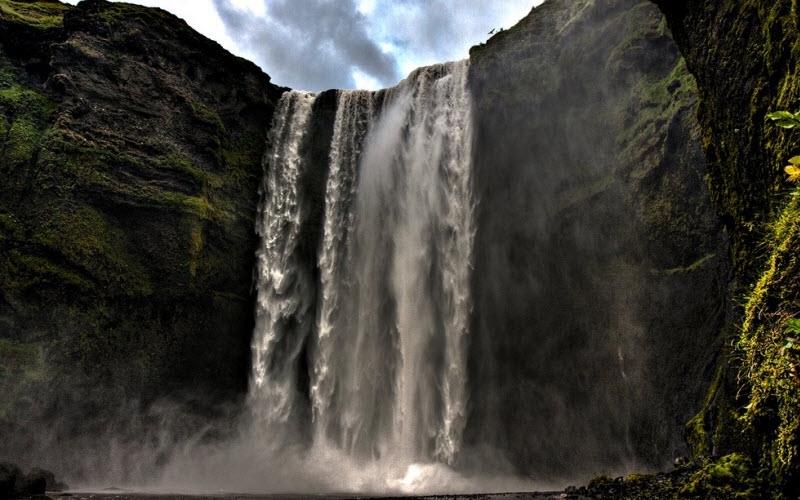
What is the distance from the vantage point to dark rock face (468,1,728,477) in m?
16.3

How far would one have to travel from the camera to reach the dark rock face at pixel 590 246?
16.3 meters

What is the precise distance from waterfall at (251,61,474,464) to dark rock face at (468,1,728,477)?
3.82 feet

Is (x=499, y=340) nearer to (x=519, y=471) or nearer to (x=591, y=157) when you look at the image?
(x=519, y=471)

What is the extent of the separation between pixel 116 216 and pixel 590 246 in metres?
17.6

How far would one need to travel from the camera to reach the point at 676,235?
1689 cm

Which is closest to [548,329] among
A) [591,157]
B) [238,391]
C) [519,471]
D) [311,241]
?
[519,471]

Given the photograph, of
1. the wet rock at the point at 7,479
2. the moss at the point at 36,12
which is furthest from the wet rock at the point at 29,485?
the moss at the point at 36,12

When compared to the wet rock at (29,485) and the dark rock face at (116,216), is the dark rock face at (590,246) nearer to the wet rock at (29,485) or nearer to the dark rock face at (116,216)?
the dark rock face at (116,216)

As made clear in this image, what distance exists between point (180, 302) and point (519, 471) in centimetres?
1407

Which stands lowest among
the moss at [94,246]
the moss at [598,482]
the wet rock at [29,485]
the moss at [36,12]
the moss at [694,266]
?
the wet rock at [29,485]

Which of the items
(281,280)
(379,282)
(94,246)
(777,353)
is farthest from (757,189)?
(94,246)

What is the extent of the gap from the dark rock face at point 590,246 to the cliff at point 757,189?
786 centimetres

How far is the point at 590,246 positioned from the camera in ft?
62.7

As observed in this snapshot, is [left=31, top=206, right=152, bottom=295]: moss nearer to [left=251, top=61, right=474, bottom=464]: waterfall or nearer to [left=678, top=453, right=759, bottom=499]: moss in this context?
[left=251, top=61, right=474, bottom=464]: waterfall
